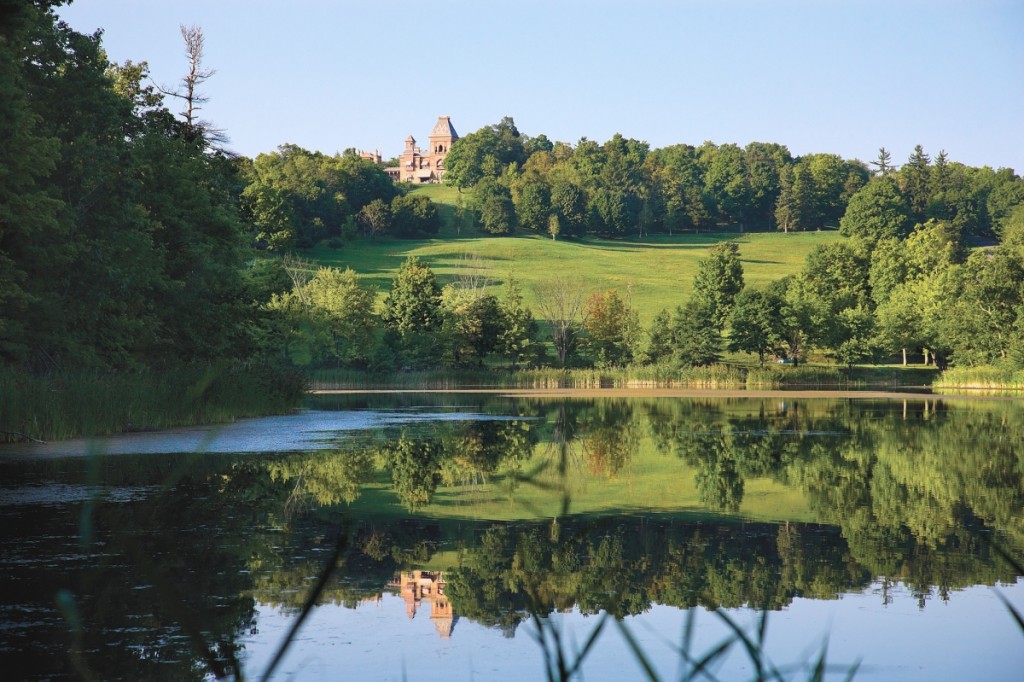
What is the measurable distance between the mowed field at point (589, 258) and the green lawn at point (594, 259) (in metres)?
0.11

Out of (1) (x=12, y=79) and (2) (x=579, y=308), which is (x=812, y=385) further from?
(1) (x=12, y=79)

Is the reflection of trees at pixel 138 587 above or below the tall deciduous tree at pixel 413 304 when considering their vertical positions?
above

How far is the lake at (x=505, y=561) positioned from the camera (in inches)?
310

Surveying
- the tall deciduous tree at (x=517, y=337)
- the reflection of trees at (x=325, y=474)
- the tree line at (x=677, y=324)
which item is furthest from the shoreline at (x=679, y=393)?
the reflection of trees at (x=325, y=474)

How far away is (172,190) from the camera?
39.2m

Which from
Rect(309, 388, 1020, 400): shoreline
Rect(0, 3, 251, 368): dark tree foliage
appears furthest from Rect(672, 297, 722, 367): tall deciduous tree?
Rect(0, 3, 251, 368): dark tree foliage

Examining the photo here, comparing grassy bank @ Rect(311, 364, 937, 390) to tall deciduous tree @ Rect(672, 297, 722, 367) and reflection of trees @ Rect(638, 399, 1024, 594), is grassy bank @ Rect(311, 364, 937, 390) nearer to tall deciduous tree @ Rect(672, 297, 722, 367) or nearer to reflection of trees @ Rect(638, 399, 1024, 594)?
tall deciduous tree @ Rect(672, 297, 722, 367)

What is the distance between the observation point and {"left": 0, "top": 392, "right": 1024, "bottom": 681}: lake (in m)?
7.87

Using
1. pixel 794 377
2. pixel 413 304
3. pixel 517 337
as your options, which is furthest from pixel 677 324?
pixel 413 304

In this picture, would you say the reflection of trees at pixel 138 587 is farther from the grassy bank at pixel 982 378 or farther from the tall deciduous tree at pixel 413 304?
the tall deciduous tree at pixel 413 304

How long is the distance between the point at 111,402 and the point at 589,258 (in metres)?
111

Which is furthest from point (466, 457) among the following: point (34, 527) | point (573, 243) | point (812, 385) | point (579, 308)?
point (573, 243)

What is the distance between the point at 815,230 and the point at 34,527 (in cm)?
16231

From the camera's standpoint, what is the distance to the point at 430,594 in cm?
1042
